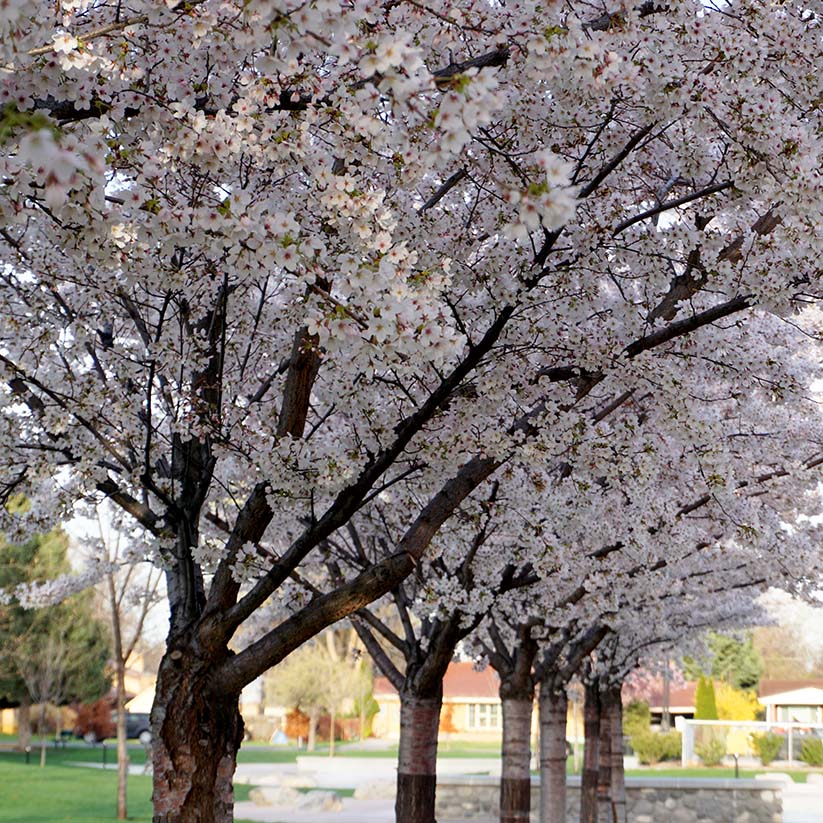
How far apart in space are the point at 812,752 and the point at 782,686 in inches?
704

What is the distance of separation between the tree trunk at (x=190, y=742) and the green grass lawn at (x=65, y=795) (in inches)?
602

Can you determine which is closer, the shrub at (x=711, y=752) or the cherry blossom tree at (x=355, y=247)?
the cherry blossom tree at (x=355, y=247)

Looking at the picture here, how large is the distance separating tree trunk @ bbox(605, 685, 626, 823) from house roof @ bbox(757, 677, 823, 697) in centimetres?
3982

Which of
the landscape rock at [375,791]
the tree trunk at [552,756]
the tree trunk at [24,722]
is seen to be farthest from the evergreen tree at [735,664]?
the tree trunk at [552,756]

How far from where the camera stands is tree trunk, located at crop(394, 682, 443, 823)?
937 cm

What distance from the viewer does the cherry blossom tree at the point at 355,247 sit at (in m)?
3.98

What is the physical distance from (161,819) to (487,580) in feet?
12.9

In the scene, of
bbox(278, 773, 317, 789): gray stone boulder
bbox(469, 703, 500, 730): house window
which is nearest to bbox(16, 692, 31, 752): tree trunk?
bbox(278, 773, 317, 789): gray stone boulder

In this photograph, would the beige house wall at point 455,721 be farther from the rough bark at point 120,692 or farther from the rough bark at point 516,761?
the rough bark at point 516,761

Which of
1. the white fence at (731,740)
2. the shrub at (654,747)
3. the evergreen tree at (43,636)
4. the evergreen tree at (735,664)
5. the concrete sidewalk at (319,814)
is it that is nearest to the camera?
the concrete sidewalk at (319,814)

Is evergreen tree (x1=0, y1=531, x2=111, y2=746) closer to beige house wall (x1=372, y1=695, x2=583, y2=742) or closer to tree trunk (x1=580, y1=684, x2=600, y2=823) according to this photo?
beige house wall (x1=372, y1=695, x2=583, y2=742)

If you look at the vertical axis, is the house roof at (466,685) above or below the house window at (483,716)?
above

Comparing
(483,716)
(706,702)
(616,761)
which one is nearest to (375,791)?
(616,761)

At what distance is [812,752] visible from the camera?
4247 centimetres
